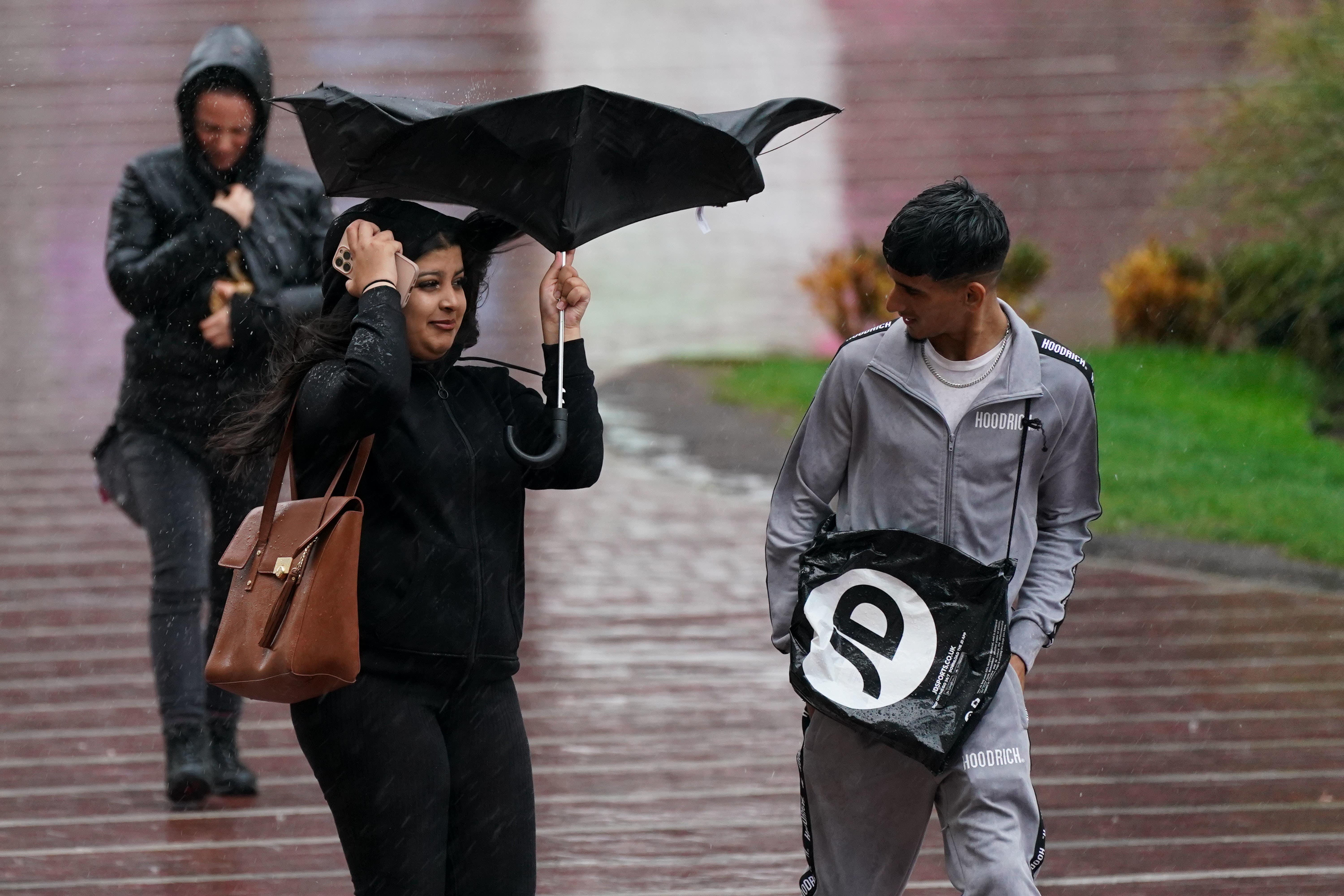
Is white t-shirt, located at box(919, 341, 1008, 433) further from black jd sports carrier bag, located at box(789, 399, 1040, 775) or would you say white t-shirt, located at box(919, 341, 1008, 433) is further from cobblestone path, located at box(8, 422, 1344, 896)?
cobblestone path, located at box(8, 422, 1344, 896)

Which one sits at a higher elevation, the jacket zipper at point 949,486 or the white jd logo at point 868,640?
the jacket zipper at point 949,486

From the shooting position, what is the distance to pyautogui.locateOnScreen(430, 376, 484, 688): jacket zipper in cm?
339

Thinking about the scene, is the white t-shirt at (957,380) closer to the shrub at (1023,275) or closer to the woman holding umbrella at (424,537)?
the woman holding umbrella at (424,537)

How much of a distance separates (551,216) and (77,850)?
114 inches

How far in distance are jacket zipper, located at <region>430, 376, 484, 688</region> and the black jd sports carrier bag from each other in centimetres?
61

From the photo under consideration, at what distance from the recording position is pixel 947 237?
3.42m

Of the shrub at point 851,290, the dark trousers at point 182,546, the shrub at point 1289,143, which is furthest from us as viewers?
the shrub at point 851,290

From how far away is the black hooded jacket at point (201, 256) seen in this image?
213 inches

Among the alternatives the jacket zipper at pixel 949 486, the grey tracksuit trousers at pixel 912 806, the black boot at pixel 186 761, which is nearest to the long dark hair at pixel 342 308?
the jacket zipper at pixel 949 486

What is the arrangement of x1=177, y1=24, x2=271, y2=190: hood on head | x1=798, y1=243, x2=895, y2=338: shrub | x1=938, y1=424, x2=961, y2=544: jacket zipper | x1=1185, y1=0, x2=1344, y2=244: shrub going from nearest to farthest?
x1=938, y1=424, x2=961, y2=544: jacket zipper < x1=177, y1=24, x2=271, y2=190: hood on head < x1=1185, y1=0, x2=1344, y2=244: shrub < x1=798, y1=243, x2=895, y2=338: shrub

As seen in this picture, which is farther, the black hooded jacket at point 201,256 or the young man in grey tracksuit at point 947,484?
the black hooded jacket at point 201,256

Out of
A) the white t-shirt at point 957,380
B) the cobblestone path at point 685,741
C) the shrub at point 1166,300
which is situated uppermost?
the white t-shirt at point 957,380

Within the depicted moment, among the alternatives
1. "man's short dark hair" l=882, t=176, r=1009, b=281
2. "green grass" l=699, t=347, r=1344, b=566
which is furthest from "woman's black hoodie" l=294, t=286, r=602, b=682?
"green grass" l=699, t=347, r=1344, b=566

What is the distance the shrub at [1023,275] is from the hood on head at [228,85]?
Result: 9.48 m
